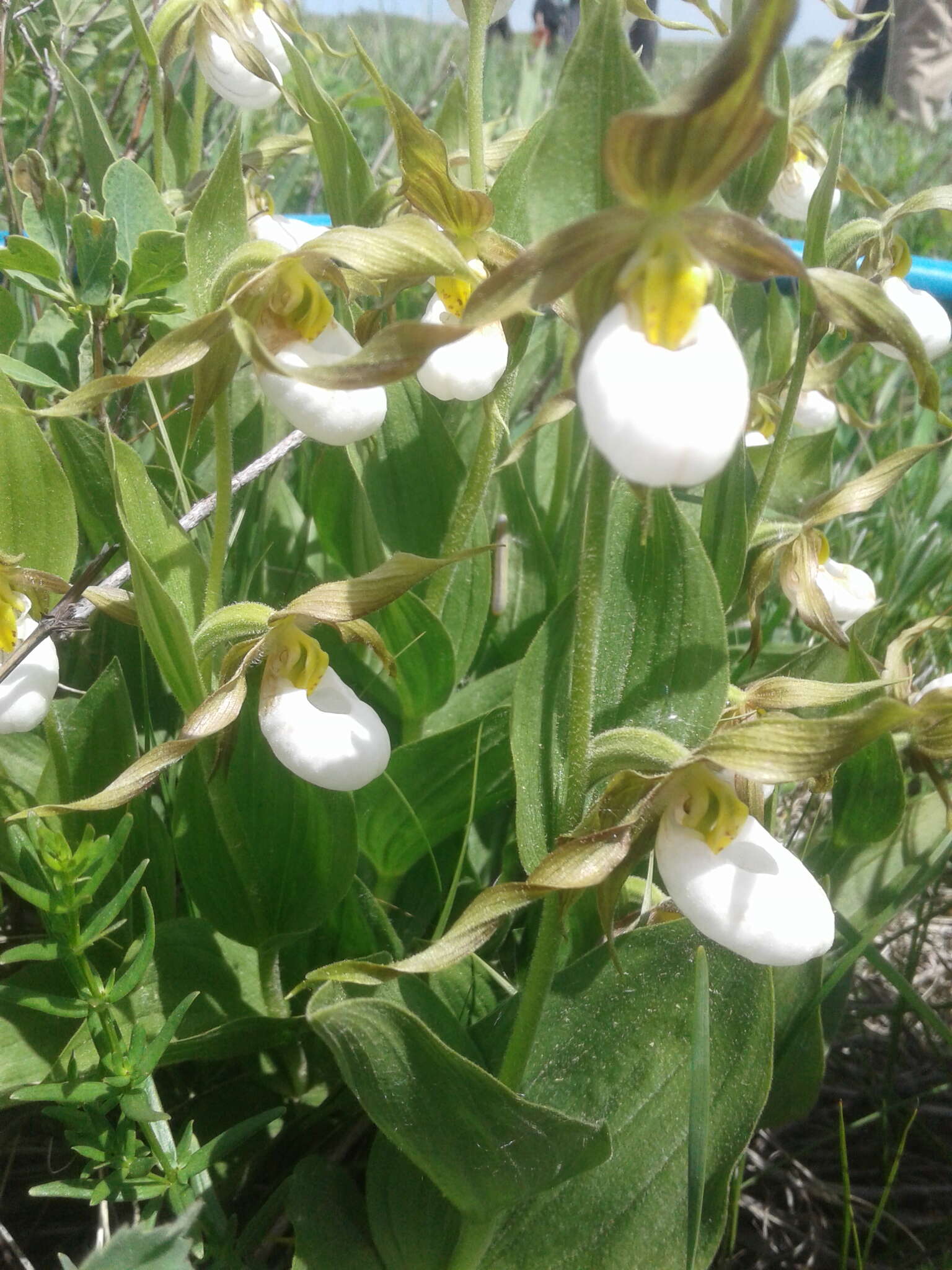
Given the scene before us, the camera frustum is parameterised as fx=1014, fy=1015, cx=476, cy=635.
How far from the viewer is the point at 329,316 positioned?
110cm

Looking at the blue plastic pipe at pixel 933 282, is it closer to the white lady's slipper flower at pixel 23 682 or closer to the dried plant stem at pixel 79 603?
the dried plant stem at pixel 79 603

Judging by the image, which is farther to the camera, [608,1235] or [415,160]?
[415,160]

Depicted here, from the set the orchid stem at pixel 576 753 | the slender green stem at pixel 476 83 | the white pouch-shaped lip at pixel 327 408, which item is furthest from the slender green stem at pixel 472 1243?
the slender green stem at pixel 476 83

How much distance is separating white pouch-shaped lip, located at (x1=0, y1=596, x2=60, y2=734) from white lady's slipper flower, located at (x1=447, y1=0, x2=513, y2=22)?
105cm

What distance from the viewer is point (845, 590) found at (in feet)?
5.24

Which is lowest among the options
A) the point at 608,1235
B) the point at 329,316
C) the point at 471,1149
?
the point at 608,1235

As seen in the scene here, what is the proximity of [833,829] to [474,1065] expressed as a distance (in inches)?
29.4

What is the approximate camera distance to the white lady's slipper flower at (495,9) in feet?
4.69

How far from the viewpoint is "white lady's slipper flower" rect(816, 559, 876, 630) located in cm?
158

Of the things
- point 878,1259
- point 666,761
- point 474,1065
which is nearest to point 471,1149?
point 474,1065

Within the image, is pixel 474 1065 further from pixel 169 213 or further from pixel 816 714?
pixel 169 213

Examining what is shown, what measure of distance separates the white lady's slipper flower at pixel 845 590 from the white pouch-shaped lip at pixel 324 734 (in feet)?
2.74

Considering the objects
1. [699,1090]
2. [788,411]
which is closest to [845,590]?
[788,411]

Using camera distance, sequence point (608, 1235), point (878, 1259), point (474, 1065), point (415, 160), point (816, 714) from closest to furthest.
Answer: point (474, 1065) < point (608, 1235) < point (415, 160) < point (878, 1259) < point (816, 714)
